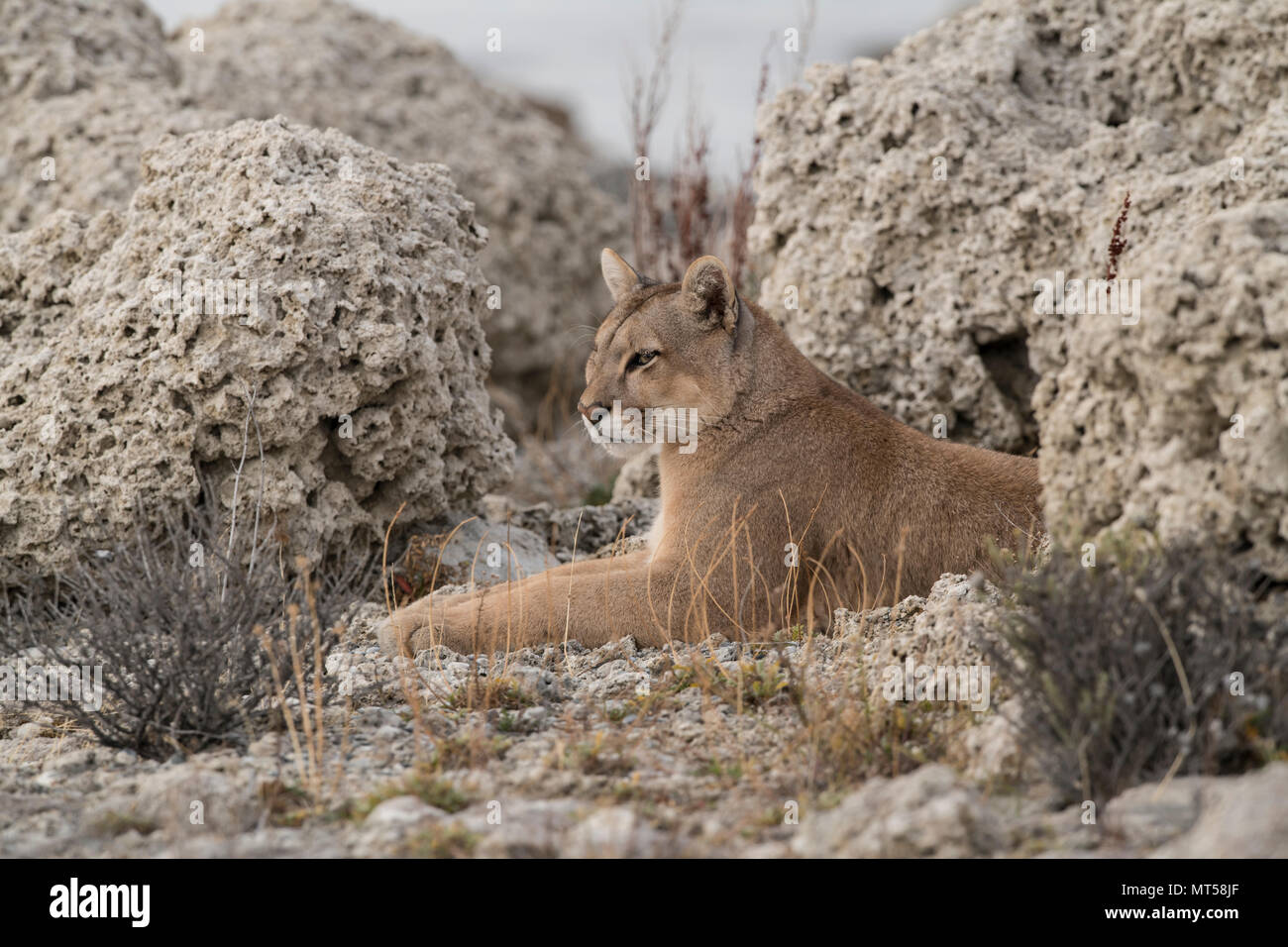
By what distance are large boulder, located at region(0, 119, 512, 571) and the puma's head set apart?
3.56 ft

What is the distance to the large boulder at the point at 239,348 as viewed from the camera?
6.27m

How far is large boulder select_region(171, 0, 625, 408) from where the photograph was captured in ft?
40.5

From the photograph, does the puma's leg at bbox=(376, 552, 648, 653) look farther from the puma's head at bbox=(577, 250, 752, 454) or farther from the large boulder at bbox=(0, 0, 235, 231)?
the large boulder at bbox=(0, 0, 235, 231)

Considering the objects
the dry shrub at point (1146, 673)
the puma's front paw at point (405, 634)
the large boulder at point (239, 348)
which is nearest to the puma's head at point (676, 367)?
the large boulder at point (239, 348)

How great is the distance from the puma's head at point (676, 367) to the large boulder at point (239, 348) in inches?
42.8

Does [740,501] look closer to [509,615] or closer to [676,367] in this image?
[676,367]

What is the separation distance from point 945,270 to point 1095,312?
3336mm

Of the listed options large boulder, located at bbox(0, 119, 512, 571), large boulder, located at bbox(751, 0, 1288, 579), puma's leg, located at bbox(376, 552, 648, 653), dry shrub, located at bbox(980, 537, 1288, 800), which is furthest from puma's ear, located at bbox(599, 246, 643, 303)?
dry shrub, located at bbox(980, 537, 1288, 800)

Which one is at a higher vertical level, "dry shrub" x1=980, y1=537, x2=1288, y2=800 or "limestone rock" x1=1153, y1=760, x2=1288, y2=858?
"dry shrub" x1=980, y1=537, x2=1288, y2=800

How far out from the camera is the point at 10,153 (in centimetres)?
934

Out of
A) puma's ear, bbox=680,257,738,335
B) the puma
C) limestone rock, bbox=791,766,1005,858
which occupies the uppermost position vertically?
puma's ear, bbox=680,257,738,335

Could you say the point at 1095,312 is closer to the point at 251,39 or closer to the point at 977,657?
the point at 977,657

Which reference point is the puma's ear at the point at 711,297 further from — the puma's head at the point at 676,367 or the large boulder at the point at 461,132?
the large boulder at the point at 461,132

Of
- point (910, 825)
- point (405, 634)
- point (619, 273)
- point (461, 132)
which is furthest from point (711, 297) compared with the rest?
point (461, 132)
